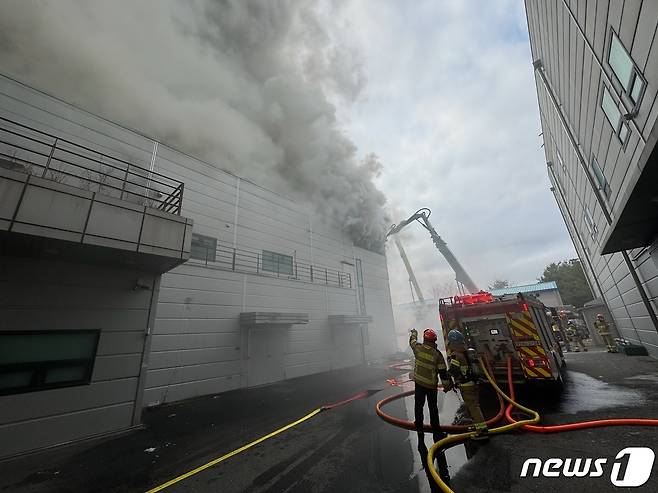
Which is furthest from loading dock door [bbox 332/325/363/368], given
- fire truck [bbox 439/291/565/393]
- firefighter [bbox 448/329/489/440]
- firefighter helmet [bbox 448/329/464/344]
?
firefighter [bbox 448/329/489/440]

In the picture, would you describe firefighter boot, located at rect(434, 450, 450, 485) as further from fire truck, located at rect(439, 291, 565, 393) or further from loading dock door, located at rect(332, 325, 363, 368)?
loading dock door, located at rect(332, 325, 363, 368)

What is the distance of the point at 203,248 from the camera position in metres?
11.0

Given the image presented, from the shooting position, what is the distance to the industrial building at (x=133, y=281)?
493 cm

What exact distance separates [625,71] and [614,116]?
119 centimetres

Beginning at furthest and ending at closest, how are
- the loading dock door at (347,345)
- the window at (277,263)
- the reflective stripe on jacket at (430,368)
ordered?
1. the loading dock door at (347,345)
2. the window at (277,263)
3. the reflective stripe on jacket at (430,368)

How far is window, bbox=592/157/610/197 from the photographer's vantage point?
23.8ft

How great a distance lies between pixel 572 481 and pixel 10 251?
9198 mm

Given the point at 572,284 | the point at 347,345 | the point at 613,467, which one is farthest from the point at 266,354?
the point at 572,284

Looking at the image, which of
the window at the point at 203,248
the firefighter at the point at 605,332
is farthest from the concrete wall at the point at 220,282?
the firefighter at the point at 605,332

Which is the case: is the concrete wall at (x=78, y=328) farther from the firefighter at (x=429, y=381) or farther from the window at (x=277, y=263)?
the window at (x=277, y=263)

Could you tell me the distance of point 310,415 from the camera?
6.13 m

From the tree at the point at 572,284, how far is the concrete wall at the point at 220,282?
24.7 metres

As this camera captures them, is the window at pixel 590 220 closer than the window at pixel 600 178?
No

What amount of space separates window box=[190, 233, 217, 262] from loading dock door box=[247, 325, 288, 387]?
11.4 ft
